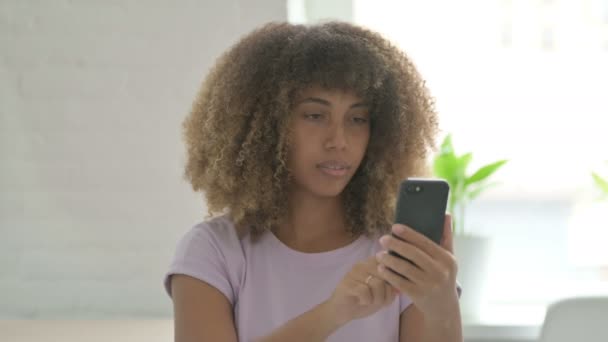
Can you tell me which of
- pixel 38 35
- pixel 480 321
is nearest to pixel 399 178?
pixel 480 321

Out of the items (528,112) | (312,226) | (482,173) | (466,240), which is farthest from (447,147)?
(312,226)

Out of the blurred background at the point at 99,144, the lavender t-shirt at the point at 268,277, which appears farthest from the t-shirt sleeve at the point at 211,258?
the blurred background at the point at 99,144

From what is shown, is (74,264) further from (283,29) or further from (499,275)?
(499,275)

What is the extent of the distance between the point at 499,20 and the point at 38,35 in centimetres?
125

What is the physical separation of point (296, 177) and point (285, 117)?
10 cm

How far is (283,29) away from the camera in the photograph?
1.37m

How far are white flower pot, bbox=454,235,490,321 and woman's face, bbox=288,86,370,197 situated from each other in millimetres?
835

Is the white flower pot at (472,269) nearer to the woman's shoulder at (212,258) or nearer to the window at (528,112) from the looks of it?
the window at (528,112)

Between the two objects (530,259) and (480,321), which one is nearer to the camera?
(480,321)

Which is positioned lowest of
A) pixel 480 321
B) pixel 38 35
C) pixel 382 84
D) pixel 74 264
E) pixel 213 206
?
pixel 480 321

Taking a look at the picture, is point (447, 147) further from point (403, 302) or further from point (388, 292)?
point (388, 292)

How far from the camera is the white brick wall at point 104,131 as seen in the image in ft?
6.43

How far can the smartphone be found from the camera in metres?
1.06

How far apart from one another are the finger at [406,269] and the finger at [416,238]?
26 mm
